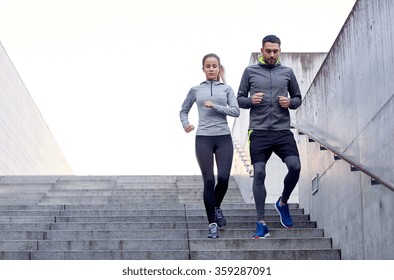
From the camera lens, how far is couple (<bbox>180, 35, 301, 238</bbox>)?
6.34 meters

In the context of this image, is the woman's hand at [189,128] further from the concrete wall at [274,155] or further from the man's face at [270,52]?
the concrete wall at [274,155]

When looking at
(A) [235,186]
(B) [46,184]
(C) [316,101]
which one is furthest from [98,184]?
(C) [316,101]

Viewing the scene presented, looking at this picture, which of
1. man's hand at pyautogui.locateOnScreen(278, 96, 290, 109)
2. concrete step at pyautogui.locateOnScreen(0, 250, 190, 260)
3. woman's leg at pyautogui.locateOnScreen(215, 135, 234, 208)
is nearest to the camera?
concrete step at pyautogui.locateOnScreen(0, 250, 190, 260)

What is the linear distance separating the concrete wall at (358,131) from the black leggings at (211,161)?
0.95 meters

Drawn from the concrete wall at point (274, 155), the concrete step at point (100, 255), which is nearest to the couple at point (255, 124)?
the concrete step at point (100, 255)

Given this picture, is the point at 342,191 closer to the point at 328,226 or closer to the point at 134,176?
the point at 328,226

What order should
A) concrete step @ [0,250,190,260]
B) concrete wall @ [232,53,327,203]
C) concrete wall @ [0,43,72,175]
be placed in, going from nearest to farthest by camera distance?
concrete step @ [0,250,190,260]
concrete wall @ [232,53,327,203]
concrete wall @ [0,43,72,175]

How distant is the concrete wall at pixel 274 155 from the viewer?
35.9 feet

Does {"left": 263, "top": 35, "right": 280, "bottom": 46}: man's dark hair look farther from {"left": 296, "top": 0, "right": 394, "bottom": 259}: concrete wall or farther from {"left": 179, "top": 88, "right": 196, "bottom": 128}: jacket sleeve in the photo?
{"left": 179, "top": 88, "right": 196, "bottom": 128}: jacket sleeve

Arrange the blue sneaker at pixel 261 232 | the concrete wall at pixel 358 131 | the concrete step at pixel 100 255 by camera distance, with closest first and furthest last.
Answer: the concrete wall at pixel 358 131, the concrete step at pixel 100 255, the blue sneaker at pixel 261 232

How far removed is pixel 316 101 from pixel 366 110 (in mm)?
1926

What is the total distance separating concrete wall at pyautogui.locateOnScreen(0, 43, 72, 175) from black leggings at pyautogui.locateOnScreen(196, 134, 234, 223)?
975 centimetres

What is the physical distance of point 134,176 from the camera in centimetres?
1357

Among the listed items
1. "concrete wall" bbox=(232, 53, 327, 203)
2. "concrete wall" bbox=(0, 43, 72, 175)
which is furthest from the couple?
"concrete wall" bbox=(0, 43, 72, 175)
